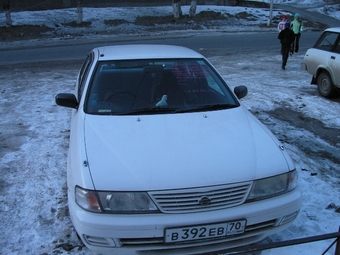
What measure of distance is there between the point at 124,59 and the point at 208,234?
2.33m

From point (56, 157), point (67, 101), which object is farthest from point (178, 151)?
point (56, 157)

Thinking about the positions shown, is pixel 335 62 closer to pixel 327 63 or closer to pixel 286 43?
pixel 327 63

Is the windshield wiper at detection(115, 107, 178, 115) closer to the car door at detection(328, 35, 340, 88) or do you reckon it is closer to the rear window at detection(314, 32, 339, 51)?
the car door at detection(328, 35, 340, 88)

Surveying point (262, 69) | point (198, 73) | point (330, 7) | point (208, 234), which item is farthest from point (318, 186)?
point (330, 7)

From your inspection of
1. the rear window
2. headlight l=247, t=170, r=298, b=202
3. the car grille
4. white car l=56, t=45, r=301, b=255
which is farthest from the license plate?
the rear window

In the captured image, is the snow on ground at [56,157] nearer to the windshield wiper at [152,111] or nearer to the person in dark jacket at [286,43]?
the person in dark jacket at [286,43]

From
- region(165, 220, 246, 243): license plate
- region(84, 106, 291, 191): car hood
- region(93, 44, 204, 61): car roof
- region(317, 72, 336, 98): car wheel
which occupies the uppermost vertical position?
region(93, 44, 204, 61): car roof

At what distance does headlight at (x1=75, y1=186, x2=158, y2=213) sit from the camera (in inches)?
104

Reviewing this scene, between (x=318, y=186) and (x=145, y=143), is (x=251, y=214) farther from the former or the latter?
(x=318, y=186)

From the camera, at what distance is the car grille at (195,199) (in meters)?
2.63

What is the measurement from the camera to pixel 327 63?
320 inches

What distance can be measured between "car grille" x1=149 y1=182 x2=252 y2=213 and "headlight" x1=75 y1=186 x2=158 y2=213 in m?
0.06

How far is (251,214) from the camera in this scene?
2729mm

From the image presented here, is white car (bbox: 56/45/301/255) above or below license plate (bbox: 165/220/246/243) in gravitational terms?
above
